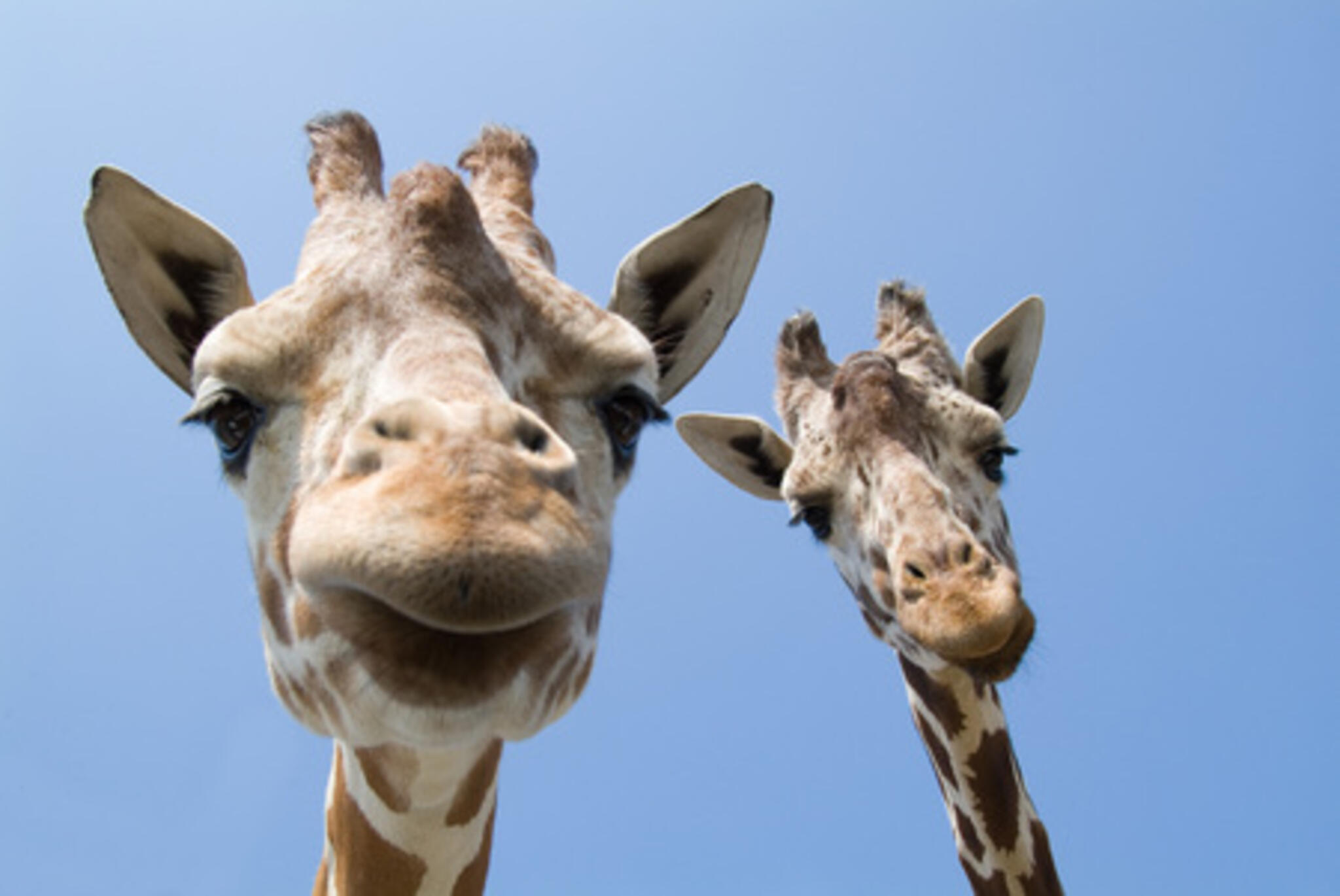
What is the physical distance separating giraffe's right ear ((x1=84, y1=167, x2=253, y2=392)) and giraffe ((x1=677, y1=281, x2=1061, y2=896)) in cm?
350

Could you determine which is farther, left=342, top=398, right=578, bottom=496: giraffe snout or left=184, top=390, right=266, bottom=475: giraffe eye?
left=184, top=390, right=266, bottom=475: giraffe eye

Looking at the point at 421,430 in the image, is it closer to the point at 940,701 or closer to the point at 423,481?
the point at 423,481

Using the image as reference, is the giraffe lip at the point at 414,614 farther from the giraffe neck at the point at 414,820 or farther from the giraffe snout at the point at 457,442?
the giraffe neck at the point at 414,820

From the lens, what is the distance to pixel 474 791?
3.46 meters

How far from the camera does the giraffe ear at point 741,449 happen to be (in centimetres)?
794

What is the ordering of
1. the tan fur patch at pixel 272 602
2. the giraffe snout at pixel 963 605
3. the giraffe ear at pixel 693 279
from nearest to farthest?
the tan fur patch at pixel 272 602, the giraffe ear at pixel 693 279, the giraffe snout at pixel 963 605

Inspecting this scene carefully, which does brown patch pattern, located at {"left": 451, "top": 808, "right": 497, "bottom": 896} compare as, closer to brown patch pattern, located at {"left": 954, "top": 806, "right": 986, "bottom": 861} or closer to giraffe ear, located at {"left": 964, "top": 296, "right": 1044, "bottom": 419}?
brown patch pattern, located at {"left": 954, "top": 806, "right": 986, "bottom": 861}

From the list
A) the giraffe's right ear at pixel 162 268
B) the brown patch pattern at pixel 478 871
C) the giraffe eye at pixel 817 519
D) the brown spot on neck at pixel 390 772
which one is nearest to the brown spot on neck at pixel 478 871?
the brown patch pattern at pixel 478 871

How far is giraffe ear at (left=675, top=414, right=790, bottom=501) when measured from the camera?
794 centimetres

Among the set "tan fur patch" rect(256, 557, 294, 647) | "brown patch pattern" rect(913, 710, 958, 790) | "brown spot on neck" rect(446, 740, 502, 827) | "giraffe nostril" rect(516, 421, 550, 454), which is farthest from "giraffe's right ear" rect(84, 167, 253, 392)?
"brown patch pattern" rect(913, 710, 958, 790)

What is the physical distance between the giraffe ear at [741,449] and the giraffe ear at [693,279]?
3.52 metres

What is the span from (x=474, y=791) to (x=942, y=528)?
9.66ft

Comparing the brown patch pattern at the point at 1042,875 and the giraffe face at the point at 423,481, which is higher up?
the giraffe face at the point at 423,481

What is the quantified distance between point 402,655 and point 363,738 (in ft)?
1.63
